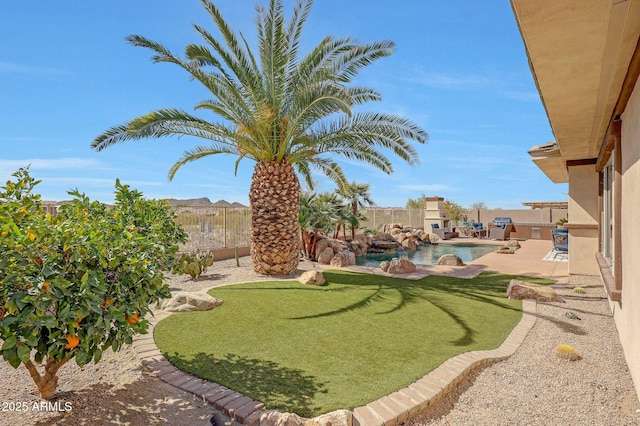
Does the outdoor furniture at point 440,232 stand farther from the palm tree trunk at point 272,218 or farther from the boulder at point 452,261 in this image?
the palm tree trunk at point 272,218

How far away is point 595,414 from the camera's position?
10.6 feet

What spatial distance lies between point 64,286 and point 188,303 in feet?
13.4

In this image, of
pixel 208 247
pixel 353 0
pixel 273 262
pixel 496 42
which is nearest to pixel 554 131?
pixel 496 42

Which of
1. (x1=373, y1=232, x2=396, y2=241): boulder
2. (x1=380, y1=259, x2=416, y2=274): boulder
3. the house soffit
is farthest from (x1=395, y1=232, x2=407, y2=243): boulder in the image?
the house soffit

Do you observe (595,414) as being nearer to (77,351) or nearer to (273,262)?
(77,351)

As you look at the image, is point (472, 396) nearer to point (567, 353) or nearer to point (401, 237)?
point (567, 353)

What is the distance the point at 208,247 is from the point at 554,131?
1205 centimetres

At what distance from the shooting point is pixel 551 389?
12.1ft

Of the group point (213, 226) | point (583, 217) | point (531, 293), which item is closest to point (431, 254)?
point (583, 217)

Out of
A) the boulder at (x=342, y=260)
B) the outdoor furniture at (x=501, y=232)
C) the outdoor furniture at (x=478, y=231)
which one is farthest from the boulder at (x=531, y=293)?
the outdoor furniture at (x=478, y=231)

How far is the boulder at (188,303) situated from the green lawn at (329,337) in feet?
0.79

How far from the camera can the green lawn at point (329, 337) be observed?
3.56m

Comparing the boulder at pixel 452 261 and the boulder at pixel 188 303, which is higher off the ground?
the boulder at pixel 452 261

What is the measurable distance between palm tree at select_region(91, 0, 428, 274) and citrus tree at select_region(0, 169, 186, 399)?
598 centimetres
